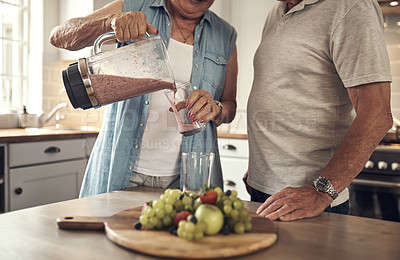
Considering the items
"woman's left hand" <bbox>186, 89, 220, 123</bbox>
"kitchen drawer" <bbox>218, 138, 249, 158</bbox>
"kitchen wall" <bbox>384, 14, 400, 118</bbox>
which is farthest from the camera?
"kitchen wall" <bbox>384, 14, 400, 118</bbox>

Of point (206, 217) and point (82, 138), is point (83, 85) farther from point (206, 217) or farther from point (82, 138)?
point (82, 138)

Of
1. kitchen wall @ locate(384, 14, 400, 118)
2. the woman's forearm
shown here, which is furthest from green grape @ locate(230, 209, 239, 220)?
kitchen wall @ locate(384, 14, 400, 118)

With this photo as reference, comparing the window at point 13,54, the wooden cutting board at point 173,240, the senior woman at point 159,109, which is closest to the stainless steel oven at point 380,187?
the senior woman at point 159,109

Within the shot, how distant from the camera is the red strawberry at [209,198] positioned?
78 cm

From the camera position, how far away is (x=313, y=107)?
1.15 m

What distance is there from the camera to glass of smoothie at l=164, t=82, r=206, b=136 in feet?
3.50

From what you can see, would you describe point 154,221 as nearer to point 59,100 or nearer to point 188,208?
point 188,208

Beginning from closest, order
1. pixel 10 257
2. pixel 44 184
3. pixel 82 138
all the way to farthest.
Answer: pixel 10 257 → pixel 44 184 → pixel 82 138

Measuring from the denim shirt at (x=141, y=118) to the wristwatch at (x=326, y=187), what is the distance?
474 millimetres

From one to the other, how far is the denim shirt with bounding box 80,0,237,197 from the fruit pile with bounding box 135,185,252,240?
1.75ft

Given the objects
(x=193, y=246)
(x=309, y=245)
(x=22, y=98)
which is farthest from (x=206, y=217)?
(x=22, y=98)

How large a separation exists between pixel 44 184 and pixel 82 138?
410mm

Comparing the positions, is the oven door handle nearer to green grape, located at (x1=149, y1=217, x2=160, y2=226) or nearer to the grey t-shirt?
the grey t-shirt

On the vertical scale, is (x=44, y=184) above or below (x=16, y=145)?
below
